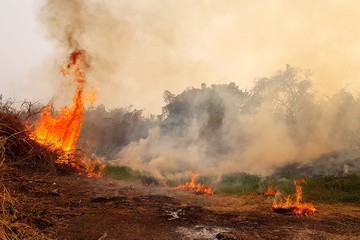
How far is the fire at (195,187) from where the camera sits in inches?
582

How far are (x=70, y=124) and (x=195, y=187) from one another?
7.82 meters

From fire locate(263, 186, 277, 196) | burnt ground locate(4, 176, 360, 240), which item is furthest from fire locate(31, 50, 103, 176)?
fire locate(263, 186, 277, 196)

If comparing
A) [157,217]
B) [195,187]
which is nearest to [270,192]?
[195,187]

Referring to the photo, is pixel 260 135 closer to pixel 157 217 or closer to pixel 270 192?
pixel 270 192

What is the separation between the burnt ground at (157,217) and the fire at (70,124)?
453 centimetres

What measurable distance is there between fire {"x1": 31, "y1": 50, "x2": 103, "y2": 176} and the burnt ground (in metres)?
4.53

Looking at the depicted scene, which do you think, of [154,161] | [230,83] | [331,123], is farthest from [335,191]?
[230,83]

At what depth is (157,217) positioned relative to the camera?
857 centimetres

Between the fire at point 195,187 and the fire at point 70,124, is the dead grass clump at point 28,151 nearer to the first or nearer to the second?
the fire at point 70,124

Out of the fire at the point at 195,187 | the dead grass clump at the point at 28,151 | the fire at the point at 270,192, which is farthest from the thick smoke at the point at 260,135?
the dead grass clump at the point at 28,151

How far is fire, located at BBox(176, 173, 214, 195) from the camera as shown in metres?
14.8

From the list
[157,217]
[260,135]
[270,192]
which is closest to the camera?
[157,217]

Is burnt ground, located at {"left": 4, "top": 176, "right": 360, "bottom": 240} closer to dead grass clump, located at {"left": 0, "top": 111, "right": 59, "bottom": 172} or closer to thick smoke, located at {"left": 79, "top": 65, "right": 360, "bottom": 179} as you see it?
dead grass clump, located at {"left": 0, "top": 111, "right": 59, "bottom": 172}

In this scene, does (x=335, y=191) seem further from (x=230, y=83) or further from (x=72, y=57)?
(x=230, y=83)
